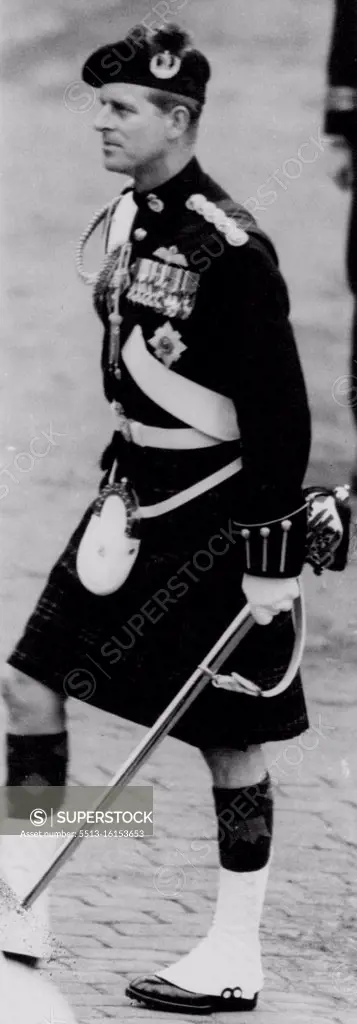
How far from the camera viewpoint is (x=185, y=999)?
4875 millimetres

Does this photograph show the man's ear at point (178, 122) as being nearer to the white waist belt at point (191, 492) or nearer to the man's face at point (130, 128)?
the man's face at point (130, 128)

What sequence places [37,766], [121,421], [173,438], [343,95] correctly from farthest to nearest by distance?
[343,95], [37,766], [121,421], [173,438]

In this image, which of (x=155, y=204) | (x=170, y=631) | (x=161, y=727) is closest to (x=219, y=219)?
(x=155, y=204)

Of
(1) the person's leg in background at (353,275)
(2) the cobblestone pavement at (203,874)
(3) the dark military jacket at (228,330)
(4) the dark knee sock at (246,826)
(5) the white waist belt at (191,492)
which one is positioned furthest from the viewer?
(1) the person's leg in background at (353,275)

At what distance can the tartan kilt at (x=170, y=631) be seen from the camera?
4785mm

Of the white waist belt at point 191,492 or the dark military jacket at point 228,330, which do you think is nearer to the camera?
the dark military jacket at point 228,330

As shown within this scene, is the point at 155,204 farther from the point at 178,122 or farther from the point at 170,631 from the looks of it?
the point at 170,631

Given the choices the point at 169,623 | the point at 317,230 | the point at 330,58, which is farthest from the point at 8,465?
the point at 330,58

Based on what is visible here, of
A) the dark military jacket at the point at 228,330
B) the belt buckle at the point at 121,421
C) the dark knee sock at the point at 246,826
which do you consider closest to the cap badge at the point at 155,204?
the dark military jacket at the point at 228,330

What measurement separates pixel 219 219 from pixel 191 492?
2.21 feet

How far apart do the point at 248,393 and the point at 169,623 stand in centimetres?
64

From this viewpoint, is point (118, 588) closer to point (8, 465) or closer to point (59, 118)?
point (8, 465)

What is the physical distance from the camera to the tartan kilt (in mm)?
4785

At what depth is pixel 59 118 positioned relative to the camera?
5086 mm
